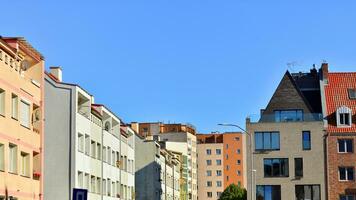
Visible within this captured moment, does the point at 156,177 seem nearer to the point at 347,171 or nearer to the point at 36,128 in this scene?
the point at 347,171

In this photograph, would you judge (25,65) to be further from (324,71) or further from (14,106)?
(324,71)

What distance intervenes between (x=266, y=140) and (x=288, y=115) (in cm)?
375

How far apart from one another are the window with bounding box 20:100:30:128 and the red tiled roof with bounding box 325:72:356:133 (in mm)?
41886

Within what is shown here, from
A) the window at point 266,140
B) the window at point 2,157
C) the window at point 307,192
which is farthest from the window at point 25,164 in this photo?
the window at point 307,192

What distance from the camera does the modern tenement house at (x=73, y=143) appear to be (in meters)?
55.4

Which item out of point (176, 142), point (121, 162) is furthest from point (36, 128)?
point (176, 142)

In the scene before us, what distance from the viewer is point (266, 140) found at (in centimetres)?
7856

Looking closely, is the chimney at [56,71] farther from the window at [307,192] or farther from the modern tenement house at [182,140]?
the modern tenement house at [182,140]

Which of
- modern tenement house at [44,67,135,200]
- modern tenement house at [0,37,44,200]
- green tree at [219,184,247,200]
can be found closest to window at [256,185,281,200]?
modern tenement house at [44,67,135,200]

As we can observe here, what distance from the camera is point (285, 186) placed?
3019 inches

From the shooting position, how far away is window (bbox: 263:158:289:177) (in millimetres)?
77250

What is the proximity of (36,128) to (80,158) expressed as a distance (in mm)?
12414

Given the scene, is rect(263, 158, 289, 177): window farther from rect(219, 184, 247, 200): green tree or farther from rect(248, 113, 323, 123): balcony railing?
rect(219, 184, 247, 200): green tree

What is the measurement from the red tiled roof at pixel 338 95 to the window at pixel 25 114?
41886mm
